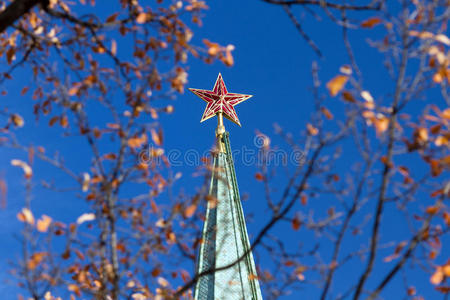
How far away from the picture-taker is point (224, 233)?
1403 centimetres

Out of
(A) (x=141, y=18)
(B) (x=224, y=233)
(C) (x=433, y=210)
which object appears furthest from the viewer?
(B) (x=224, y=233)

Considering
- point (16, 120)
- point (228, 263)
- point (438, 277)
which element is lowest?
point (438, 277)

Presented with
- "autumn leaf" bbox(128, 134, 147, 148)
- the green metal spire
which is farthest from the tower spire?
"autumn leaf" bbox(128, 134, 147, 148)

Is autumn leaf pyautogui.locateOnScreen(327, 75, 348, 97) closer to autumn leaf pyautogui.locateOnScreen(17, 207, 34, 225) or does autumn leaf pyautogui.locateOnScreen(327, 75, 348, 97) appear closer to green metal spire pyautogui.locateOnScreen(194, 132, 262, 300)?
autumn leaf pyautogui.locateOnScreen(17, 207, 34, 225)

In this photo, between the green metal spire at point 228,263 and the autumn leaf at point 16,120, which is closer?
the autumn leaf at point 16,120

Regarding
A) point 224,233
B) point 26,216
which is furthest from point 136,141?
point 224,233

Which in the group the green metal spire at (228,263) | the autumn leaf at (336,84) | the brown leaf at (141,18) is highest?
the green metal spire at (228,263)

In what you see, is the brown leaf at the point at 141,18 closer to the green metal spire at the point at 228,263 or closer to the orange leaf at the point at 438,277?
the orange leaf at the point at 438,277

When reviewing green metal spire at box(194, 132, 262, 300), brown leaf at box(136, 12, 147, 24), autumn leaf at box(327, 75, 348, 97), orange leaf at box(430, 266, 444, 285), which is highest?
green metal spire at box(194, 132, 262, 300)

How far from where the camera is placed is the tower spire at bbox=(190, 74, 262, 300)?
17641 millimetres

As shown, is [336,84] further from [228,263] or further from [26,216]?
[228,263]

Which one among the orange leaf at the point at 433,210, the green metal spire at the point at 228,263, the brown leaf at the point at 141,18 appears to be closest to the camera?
the orange leaf at the point at 433,210

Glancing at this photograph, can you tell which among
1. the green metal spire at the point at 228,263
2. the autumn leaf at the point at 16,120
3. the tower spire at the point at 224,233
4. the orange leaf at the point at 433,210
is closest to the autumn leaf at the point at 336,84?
the orange leaf at the point at 433,210

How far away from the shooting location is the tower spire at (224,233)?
1764 cm
